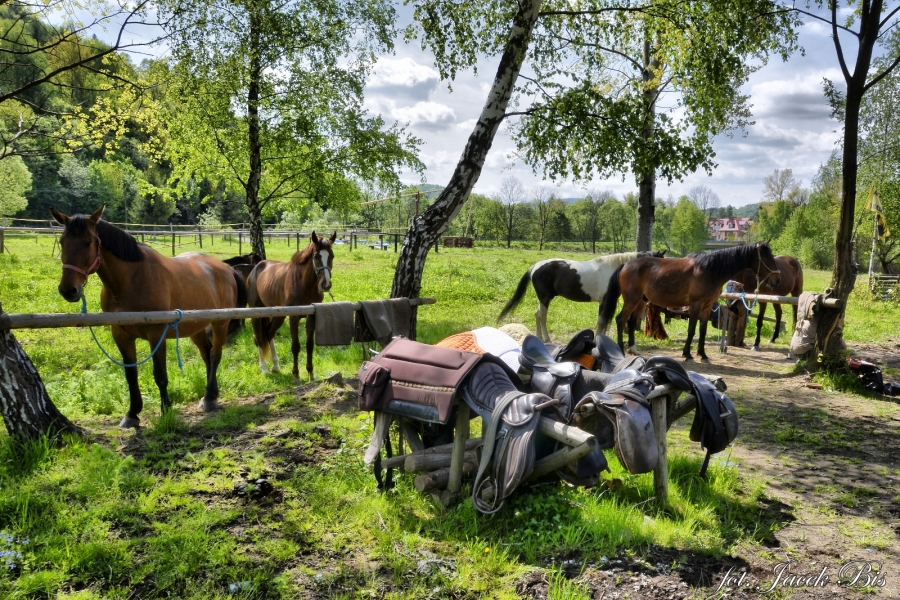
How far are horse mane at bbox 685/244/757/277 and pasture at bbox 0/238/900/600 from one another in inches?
137

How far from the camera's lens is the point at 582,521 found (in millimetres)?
3080

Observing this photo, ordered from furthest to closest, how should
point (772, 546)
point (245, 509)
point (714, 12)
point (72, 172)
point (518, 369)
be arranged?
point (72, 172) → point (714, 12) → point (518, 369) → point (245, 509) → point (772, 546)

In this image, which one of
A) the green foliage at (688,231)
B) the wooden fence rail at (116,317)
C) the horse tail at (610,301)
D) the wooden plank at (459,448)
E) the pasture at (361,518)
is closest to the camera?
the pasture at (361,518)

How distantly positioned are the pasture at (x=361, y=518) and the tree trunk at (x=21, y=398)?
183 millimetres

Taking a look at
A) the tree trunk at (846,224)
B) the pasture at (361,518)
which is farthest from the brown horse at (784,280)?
the pasture at (361,518)

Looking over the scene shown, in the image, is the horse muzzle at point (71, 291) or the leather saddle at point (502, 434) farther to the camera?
the horse muzzle at point (71, 291)

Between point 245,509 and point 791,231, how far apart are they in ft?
200

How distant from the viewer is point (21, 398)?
3742 millimetres

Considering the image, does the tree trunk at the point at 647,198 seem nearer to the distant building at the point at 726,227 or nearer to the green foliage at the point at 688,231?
the green foliage at the point at 688,231

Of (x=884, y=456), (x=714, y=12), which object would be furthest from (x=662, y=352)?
(x=714, y=12)

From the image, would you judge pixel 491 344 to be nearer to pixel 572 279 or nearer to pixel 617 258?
pixel 572 279

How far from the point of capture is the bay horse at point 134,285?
4227mm

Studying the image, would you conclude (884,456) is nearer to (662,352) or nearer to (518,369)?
(518,369)

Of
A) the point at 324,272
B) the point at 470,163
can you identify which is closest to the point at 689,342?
the point at 470,163
